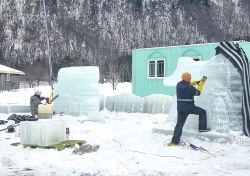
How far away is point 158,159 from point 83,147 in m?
1.63

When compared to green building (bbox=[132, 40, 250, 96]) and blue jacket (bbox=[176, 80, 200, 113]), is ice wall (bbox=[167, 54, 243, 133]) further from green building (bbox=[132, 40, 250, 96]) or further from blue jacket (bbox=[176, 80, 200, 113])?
green building (bbox=[132, 40, 250, 96])

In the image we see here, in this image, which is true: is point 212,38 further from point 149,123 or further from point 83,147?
point 83,147

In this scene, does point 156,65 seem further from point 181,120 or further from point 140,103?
point 181,120

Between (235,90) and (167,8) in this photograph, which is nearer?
(235,90)

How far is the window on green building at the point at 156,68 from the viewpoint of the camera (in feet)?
61.5

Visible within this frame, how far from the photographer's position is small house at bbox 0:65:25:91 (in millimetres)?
34938

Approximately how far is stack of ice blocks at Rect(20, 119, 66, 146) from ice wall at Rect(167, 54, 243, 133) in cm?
314

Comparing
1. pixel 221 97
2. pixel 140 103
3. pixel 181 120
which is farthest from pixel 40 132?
pixel 140 103

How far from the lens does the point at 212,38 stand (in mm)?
65250

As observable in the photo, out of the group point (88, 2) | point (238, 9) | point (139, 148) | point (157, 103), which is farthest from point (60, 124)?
point (238, 9)

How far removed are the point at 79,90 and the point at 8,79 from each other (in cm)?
2516

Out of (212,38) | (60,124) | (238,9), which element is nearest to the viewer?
(60,124)

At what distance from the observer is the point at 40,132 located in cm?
819

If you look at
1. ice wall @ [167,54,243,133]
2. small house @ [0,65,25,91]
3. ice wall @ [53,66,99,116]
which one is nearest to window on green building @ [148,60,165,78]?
ice wall @ [53,66,99,116]
